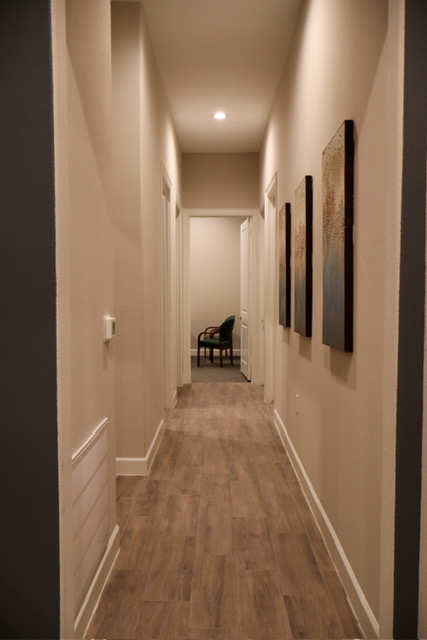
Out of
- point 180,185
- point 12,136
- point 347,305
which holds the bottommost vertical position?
point 347,305

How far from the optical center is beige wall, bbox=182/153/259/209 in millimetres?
6398

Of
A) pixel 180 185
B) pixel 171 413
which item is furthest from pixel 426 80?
pixel 180 185

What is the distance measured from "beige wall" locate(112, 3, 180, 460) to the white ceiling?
9.8 inches

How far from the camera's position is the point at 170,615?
6.11ft

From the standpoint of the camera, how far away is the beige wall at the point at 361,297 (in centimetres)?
146

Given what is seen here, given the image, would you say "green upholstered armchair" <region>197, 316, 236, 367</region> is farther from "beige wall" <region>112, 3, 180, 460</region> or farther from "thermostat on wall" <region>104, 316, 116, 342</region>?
"thermostat on wall" <region>104, 316, 116, 342</region>

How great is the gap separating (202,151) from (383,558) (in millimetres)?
5650

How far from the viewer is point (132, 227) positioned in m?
3.21

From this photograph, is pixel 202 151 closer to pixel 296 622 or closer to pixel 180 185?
pixel 180 185

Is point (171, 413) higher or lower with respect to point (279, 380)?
lower

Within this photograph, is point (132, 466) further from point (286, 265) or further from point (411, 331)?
point (411, 331)

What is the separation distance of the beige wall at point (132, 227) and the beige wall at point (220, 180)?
2.76 metres

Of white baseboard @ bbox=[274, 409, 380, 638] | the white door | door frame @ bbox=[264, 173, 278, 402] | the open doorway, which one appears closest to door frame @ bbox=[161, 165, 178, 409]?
door frame @ bbox=[264, 173, 278, 402]

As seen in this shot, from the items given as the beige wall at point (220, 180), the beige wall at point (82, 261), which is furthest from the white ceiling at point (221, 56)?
the beige wall at point (82, 261)
